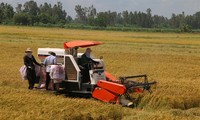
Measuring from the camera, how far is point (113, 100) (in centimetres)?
1216

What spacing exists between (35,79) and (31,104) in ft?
14.7

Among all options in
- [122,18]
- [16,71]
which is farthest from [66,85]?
[122,18]

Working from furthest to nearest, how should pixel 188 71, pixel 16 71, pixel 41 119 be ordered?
1. pixel 188 71
2. pixel 16 71
3. pixel 41 119

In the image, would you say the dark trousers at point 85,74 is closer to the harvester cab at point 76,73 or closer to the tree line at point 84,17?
the harvester cab at point 76,73

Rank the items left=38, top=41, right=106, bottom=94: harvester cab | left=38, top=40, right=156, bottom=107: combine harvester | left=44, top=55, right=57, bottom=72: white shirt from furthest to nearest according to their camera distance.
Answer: left=44, top=55, right=57, bottom=72: white shirt, left=38, top=41, right=106, bottom=94: harvester cab, left=38, top=40, right=156, bottom=107: combine harvester

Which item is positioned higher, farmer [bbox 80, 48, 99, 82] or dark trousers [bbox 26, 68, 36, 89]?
farmer [bbox 80, 48, 99, 82]

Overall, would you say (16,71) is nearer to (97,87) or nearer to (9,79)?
(9,79)

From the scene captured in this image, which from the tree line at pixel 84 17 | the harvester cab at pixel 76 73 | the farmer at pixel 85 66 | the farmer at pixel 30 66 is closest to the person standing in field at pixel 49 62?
the harvester cab at pixel 76 73

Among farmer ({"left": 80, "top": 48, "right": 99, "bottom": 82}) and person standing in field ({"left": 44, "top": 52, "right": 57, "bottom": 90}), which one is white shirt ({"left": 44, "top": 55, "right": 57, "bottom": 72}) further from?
farmer ({"left": 80, "top": 48, "right": 99, "bottom": 82})

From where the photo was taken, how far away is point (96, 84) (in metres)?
13.0

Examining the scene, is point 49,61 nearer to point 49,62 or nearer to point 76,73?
point 49,62

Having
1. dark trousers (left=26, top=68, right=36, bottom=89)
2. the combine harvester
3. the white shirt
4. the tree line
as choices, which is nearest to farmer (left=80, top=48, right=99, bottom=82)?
the combine harvester

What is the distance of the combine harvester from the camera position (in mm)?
12180

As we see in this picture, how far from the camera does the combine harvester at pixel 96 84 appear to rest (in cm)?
1218
